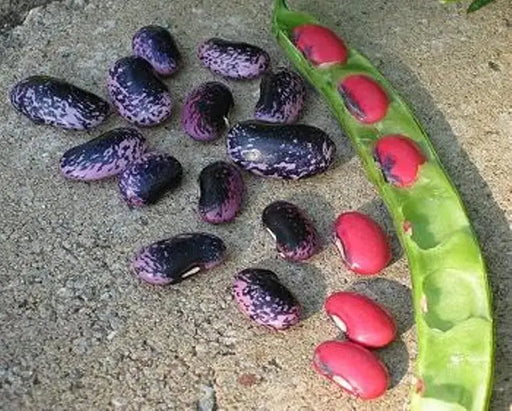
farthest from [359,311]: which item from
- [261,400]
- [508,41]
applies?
[508,41]

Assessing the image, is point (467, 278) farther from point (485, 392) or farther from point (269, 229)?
point (269, 229)

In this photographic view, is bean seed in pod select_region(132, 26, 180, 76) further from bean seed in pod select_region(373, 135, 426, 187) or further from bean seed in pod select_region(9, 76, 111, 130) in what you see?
bean seed in pod select_region(373, 135, 426, 187)

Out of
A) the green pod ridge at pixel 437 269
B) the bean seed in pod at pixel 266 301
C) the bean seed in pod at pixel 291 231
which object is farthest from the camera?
the bean seed in pod at pixel 291 231

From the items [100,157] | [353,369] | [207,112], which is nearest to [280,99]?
[207,112]

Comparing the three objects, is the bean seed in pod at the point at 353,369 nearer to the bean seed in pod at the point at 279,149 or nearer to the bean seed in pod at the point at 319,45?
the bean seed in pod at the point at 279,149

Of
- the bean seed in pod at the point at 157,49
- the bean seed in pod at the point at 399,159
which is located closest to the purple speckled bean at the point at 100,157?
the bean seed in pod at the point at 157,49

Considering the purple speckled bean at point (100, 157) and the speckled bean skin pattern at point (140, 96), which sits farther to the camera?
the speckled bean skin pattern at point (140, 96)

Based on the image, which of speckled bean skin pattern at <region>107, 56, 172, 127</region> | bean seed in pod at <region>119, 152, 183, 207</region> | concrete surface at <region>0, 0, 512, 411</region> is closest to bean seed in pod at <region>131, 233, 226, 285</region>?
concrete surface at <region>0, 0, 512, 411</region>
